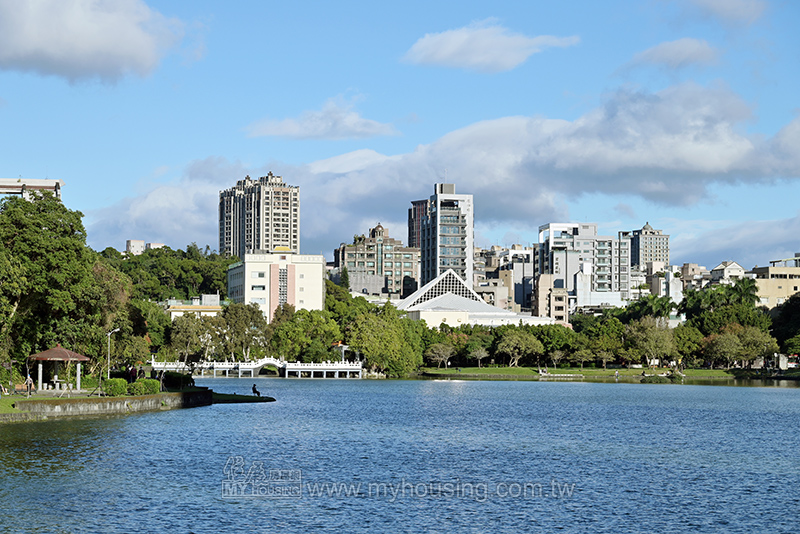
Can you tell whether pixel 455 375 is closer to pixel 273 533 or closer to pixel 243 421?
pixel 243 421

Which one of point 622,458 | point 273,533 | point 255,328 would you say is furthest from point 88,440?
point 255,328

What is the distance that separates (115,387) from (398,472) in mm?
28452

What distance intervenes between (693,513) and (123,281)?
57.6 meters

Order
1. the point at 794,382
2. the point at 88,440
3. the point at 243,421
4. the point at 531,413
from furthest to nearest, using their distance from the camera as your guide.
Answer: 1. the point at 794,382
2. the point at 531,413
3. the point at 243,421
4. the point at 88,440

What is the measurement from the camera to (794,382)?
13550 cm

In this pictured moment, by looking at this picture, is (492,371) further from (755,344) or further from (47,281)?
(47,281)

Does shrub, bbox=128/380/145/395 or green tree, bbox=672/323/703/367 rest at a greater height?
green tree, bbox=672/323/703/367

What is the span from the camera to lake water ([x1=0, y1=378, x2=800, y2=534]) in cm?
3200

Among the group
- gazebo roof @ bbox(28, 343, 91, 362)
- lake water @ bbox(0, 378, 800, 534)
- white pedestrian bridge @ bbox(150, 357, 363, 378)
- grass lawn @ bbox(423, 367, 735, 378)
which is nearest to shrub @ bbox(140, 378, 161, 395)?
lake water @ bbox(0, 378, 800, 534)

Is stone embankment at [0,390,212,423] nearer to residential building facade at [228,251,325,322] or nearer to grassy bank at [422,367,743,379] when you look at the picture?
grassy bank at [422,367,743,379]

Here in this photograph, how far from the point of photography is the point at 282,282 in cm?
19162

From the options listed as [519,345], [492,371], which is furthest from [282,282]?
[519,345]

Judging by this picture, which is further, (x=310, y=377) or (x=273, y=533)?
(x=310, y=377)

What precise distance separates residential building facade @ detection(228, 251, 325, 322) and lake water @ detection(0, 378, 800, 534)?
4602 inches
